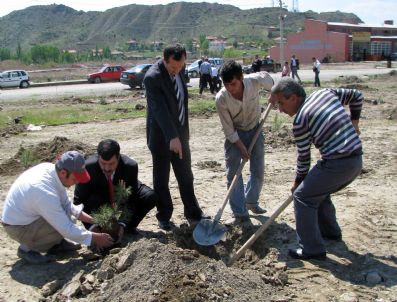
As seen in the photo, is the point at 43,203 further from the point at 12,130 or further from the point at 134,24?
the point at 134,24

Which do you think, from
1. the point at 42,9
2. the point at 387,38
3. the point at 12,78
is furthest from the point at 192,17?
the point at 12,78

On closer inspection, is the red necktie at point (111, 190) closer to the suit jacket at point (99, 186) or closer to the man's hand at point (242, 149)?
the suit jacket at point (99, 186)

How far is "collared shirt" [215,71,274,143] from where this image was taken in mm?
4879

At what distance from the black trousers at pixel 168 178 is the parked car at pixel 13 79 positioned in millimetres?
28173

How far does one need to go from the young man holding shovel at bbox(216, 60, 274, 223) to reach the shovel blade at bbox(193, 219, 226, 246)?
1.93 feet

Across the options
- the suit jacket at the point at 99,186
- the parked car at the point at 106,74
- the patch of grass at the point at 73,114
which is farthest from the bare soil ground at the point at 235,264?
the parked car at the point at 106,74

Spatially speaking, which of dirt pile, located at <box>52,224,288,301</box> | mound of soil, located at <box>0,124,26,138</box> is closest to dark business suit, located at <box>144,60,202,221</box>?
dirt pile, located at <box>52,224,288,301</box>

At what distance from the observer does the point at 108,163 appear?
14.3 ft

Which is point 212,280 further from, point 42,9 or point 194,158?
point 42,9

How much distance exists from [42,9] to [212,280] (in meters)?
193

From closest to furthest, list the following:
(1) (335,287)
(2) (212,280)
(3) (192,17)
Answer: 1. (2) (212,280)
2. (1) (335,287)
3. (3) (192,17)

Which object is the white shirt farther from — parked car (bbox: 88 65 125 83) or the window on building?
the window on building

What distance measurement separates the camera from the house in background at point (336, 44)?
56.8 meters

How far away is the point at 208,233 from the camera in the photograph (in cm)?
466
